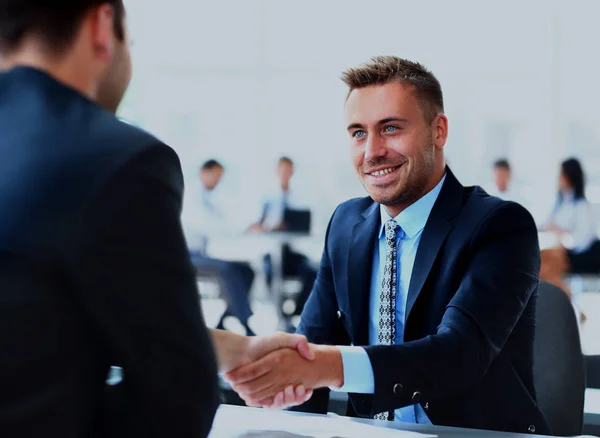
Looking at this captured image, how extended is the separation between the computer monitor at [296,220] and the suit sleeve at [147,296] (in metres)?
6.11

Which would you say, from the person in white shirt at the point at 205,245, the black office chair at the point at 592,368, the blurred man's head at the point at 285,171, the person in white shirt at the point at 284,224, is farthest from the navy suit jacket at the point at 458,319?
the blurred man's head at the point at 285,171

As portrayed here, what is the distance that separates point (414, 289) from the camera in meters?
1.80

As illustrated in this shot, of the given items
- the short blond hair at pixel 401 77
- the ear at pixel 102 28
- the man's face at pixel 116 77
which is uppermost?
the short blond hair at pixel 401 77

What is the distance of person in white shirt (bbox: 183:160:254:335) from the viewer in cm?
627

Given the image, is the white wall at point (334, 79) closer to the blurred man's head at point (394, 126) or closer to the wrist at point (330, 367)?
the blurred man's head at point (394, 126)

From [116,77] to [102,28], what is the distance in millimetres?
78

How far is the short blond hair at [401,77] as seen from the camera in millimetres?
1947

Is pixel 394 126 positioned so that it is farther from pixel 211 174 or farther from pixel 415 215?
pixel 211 174

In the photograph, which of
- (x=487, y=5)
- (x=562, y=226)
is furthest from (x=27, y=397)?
(x=487, y=5)

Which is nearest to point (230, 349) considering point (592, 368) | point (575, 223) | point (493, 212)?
point (493, 212)

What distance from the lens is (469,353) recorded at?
1645 millimetres

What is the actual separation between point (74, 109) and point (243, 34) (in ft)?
31.3

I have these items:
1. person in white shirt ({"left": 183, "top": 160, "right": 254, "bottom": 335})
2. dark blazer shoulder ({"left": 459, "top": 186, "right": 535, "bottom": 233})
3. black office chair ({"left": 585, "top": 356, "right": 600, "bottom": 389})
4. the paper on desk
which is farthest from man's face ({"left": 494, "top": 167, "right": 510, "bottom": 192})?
the paper on desk

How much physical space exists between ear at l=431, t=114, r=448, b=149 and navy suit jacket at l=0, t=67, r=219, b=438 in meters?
1.29
